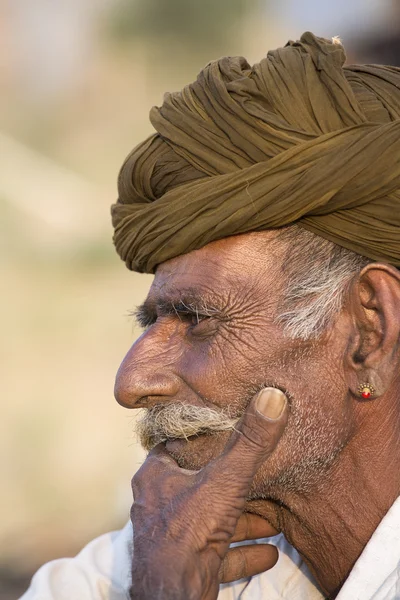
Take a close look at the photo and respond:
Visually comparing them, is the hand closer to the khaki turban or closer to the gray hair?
the gray hair

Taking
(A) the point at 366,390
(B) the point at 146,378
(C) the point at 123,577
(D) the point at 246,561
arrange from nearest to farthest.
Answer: (A) the point at 366,390 → (B) the point at 146,378 → (D) the point at 246,561 → (C) the point at 123,577

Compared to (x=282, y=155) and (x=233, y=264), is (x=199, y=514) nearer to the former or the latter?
(x=233, y=264)

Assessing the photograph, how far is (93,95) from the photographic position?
9.62 metres

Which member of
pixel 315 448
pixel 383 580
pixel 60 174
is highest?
pixel 60 174

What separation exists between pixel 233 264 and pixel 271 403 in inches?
19.0

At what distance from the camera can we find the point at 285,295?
9.63 feet

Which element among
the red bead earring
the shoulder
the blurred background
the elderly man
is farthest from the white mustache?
the blurred background

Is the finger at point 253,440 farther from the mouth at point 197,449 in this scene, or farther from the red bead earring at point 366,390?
the red bead earring at point 366,390

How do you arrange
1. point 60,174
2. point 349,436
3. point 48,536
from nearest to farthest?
point 349,436 → point 48,536 → point 60,174

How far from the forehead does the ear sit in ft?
0.94

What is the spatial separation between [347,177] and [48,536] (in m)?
5.88

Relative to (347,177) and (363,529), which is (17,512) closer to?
(363,529)

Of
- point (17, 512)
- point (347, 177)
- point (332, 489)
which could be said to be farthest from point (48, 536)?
point (347, 177)

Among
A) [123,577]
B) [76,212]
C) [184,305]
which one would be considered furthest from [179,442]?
[76,212]
